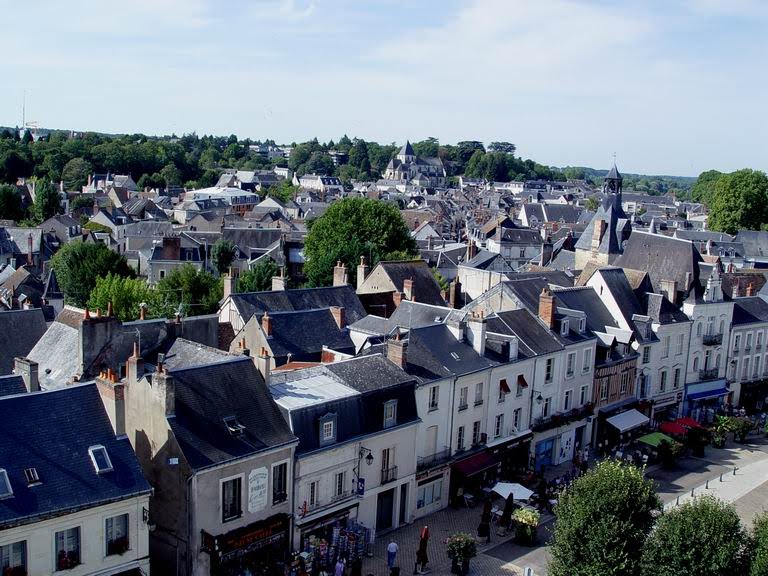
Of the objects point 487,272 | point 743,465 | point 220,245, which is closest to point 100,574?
point 743,465

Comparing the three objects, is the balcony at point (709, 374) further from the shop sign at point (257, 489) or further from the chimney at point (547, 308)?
the shop sign at point (257, 489)

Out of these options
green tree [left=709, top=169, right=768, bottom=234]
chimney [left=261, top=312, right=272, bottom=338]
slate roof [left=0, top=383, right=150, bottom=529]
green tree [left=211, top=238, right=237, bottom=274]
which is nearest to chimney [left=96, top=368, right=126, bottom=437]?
slate roof [left=0, top=383, right=150, bottom=529]

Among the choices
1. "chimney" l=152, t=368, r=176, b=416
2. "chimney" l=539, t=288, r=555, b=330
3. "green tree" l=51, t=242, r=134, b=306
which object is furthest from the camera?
"green tree" l=51, t=242, r=134, b=306

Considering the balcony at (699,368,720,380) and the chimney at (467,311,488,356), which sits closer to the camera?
the chimney at (467,311,488,356)

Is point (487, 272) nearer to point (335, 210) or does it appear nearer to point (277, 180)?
point (335, 210)

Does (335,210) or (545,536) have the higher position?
(335,210)

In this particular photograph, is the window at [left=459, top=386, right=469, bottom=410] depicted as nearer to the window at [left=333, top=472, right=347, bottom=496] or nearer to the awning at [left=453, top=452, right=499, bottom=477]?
the awning at [left=453, top=452, right=499, bottom=477]
